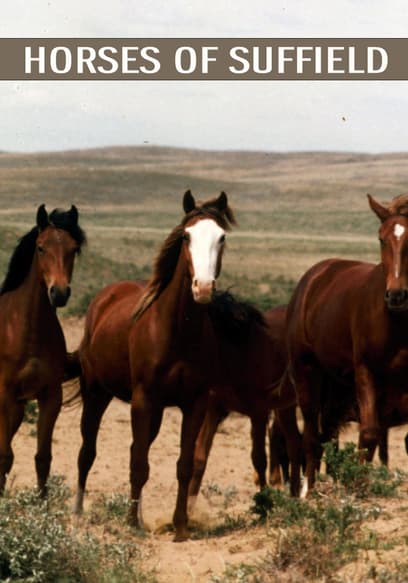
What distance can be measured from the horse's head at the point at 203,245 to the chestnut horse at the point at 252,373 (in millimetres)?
2627

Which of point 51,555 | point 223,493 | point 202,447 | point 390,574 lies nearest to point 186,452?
point 51,555

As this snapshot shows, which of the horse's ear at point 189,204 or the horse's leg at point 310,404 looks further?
the horse's leg at point 310,404

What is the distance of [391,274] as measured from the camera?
33.6ft

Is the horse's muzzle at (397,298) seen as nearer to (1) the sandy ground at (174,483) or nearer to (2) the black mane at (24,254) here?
(1) the sandy ground at (174,483)

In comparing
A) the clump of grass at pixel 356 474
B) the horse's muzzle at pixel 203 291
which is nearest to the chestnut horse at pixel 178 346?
the horse's muzzle at pixel 203 291

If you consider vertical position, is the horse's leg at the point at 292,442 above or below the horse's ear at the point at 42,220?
below

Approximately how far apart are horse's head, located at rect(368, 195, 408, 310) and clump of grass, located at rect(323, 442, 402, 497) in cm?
108

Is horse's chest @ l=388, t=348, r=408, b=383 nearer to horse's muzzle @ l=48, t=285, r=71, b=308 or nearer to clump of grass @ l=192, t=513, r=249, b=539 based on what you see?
clump of grass @ l=192, t=513, r=249, b=539

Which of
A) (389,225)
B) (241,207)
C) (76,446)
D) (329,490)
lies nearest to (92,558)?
(329,490)

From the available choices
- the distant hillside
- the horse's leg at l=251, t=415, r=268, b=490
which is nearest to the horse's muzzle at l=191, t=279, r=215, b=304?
the horse's leg at l=251, t=415, r=268, b=490

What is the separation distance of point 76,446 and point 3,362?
6.29 meters

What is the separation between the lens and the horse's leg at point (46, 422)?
11000 mm

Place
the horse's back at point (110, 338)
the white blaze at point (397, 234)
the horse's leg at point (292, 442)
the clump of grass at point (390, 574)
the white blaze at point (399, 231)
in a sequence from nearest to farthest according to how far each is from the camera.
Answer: the clump of grass at point (390, 574) → the white blaze at point (397, 234) → the white blaze at point (399, 231) → the horse's back at point (110, 338) → the horse's leg at point (292, 442)

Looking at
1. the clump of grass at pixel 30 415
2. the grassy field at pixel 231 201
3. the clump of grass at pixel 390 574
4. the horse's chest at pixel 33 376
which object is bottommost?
the clump of grass at pixel 390 574
